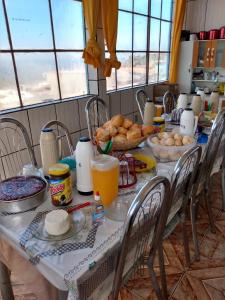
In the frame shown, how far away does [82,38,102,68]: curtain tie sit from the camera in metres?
2.27

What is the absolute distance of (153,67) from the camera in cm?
381

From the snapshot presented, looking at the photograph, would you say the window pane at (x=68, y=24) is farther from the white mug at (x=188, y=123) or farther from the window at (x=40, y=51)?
→ the white mug at (x=188, y=123)

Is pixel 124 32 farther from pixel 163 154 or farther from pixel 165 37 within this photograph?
pixel 163 154

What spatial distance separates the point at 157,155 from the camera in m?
1.31

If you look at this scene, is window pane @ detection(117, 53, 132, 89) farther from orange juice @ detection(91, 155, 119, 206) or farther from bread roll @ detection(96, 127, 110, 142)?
orange juice @ detection(91, 155, 119, 206)

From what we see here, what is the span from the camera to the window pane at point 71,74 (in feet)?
7.72

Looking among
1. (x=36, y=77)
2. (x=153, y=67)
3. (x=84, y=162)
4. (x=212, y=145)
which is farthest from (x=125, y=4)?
(x=84, y=162)

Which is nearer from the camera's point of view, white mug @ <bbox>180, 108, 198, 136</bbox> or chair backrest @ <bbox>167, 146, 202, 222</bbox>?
chair backrest @ <bbox>167, 146, 202, 222</bbox>

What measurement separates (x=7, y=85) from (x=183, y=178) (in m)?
1.58

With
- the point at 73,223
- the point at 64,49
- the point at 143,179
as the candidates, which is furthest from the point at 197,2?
the point at 73,223

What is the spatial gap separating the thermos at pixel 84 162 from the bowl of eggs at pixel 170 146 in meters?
0.49

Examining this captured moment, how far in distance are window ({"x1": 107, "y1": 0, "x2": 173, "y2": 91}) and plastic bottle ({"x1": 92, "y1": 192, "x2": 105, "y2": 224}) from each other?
86.8 inches

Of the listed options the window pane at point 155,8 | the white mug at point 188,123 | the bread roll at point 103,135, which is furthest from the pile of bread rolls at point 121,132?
the window pane at point 155,8

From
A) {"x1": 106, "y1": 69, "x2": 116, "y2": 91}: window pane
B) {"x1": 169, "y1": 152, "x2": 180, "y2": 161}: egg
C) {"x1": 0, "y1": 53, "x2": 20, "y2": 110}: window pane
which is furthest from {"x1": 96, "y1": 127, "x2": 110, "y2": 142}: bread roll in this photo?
{"x1": 106, "y1": 69, "x2": 116, "y2": 91}: window pane
